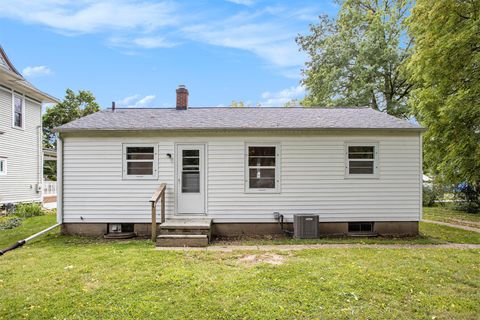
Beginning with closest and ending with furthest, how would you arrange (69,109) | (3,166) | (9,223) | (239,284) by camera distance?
1. (239,284)
2. (9,223)
3. (3,166)
4. (69,109)

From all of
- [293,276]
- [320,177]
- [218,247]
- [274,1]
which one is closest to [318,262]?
[293,276]

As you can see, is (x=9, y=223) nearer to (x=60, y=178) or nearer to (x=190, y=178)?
(x=60, y=178)

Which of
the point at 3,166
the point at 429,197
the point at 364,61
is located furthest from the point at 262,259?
the point at 364,61

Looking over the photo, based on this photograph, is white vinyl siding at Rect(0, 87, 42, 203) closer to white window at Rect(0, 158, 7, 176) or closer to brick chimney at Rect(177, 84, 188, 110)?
white window at Rect(0, 158, 7, 176)

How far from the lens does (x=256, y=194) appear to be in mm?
7922

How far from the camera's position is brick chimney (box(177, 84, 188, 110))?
1002cm

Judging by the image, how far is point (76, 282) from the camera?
4355 millimetres

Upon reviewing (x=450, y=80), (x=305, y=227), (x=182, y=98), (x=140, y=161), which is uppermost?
(x=450, y=80)

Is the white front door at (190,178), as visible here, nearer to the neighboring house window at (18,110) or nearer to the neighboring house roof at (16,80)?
the neighboring house roof at (16,80)

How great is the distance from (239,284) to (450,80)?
11.3 metres

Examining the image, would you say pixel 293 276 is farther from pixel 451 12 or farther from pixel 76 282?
pixel 451 12

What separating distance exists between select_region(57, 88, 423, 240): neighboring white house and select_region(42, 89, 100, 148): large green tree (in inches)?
912

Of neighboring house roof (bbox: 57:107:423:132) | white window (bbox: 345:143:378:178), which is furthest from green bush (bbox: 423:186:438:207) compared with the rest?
white window (bbox: 345:143:378:178)

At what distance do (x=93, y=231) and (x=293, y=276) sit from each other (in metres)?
5.76
